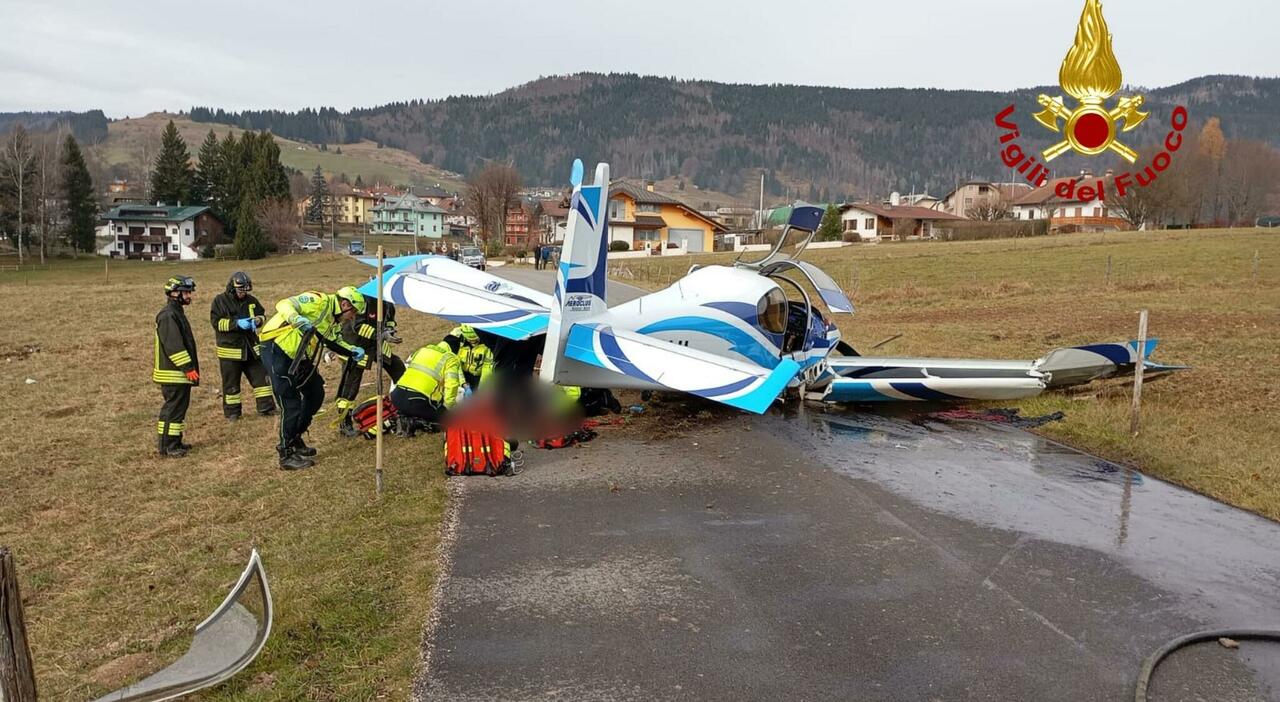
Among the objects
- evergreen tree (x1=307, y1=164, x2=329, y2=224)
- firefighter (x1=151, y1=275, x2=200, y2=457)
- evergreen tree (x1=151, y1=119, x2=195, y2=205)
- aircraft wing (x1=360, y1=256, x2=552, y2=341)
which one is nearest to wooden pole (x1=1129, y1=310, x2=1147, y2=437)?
aircraft wing (x1=360, y1=256, x2=552, y2=341)

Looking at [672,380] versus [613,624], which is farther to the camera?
[672,380]

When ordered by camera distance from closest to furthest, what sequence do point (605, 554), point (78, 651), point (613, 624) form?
1. point (78, 651)
2. point (613, 624)
3. point (605, 554)

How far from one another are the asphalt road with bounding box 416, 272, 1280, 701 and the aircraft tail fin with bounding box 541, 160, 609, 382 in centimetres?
138

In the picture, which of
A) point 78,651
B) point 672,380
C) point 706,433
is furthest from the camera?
point 706,433

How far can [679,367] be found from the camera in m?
8.39

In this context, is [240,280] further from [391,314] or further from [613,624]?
[613,624]

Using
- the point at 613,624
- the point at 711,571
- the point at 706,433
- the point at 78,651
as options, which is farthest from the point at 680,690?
the point at 706,433

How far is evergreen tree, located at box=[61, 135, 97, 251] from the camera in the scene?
78.2 meters

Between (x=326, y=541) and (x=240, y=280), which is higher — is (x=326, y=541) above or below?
below

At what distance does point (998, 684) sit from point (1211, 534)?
3775 millimetres

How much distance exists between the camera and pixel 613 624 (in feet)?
17.4

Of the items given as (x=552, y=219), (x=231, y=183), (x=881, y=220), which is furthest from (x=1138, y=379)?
(x=231, y=183)

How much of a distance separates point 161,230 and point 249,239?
22.6 m

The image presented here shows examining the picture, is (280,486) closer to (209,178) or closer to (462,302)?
(462,302)
